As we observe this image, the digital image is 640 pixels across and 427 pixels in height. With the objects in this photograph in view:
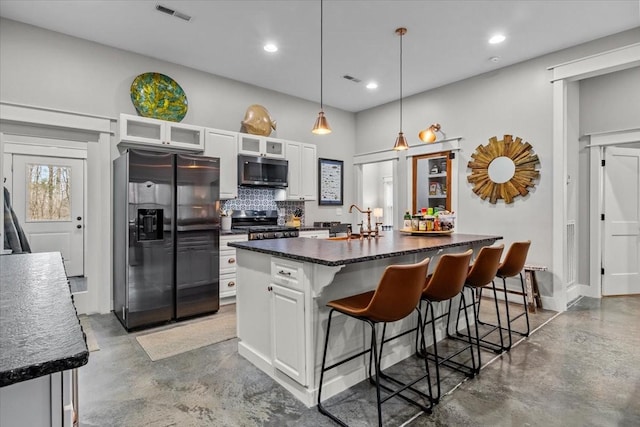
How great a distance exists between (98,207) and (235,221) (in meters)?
1.71

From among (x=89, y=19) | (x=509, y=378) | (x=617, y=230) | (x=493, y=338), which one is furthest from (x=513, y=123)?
(x=89, y=19)

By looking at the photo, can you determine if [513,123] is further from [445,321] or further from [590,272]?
[445,321]

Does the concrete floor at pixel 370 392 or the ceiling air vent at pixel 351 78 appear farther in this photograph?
the ceiling air vent at pixel 351 78

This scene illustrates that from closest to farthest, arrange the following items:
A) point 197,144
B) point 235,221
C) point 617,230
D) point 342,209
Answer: point 197,144 → point 617,230 → point 235,221 → point 342,209

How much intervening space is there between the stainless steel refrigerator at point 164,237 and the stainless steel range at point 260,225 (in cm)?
66

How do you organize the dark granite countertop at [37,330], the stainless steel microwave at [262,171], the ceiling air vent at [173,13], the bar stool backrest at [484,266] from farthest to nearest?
the stainless steel microwave at [262,171], the ceiling air vent at [173,13], the bar stool backrest at [484,266], the dark granite countertop at [37,330]

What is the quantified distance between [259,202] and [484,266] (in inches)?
138

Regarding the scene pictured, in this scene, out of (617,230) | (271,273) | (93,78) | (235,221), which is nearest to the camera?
(271,273)

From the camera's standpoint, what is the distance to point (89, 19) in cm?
333

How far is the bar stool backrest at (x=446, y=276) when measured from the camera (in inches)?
87.7

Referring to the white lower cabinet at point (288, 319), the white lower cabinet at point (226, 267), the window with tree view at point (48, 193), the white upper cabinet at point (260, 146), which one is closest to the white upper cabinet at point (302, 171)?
the white upper cabinet at point (260, 146)

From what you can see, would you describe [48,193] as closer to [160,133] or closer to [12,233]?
[12,233]

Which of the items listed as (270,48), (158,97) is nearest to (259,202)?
(158,97)

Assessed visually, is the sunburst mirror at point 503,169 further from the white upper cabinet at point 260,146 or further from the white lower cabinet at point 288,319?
the white lower cabinet at point 288,319
